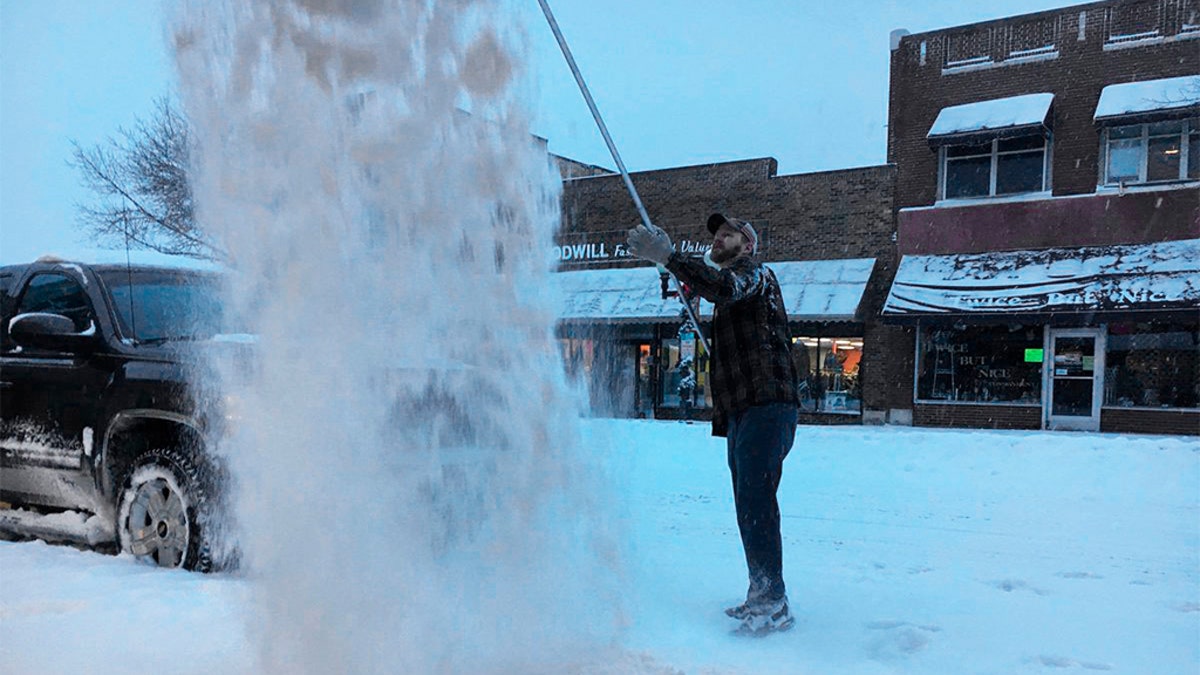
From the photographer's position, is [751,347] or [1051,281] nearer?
[751,347]

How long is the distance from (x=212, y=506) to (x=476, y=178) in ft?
7.79

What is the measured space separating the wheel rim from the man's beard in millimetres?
2956

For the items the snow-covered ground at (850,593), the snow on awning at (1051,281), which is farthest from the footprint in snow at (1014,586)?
the snow on awning at (1051,281)

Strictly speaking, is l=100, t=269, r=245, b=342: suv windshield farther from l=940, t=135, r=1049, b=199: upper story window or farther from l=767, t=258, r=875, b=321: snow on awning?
l=940, t=135, r=1049, b=199: upper story window

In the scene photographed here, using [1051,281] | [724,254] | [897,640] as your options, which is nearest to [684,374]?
[1051,281]

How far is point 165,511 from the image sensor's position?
173 inches

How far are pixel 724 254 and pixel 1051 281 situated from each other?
14278 mm

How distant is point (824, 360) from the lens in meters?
18.4

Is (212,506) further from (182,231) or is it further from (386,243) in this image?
(182,231)

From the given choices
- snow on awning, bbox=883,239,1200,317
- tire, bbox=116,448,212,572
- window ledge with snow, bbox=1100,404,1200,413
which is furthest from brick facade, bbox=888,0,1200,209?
tire, bbox=116,448,212,572

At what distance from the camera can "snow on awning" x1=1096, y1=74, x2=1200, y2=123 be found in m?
14.9

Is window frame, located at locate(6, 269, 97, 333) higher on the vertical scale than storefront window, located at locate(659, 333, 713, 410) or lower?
higher

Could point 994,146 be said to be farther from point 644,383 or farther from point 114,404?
point 114,404

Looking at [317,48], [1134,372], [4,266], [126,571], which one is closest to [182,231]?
[4,266]
